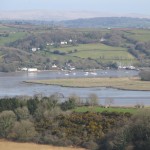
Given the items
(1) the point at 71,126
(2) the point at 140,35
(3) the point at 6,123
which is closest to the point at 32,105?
(3) the point at 6,123

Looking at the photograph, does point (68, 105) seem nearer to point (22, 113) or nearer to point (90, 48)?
point (22, 113)

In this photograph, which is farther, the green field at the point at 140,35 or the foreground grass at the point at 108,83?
the green field at the point at 140,35

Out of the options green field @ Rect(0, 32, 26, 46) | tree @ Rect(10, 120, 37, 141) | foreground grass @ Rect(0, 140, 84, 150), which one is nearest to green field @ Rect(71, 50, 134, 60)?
green field @ Rect(0, 32, 26, 46)

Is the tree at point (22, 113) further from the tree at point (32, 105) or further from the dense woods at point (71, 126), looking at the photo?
the tree at point (32, 105)

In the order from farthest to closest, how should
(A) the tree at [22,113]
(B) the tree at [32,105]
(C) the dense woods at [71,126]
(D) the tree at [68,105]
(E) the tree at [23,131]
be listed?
(D) the tree at [68,105] < (B) the tree at [32,105] < (A) the tree at [22,113] < (E) the tree at [23,131] < (C) the dense woods at [71,126]

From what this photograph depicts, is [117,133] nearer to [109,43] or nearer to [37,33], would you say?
[109,43]

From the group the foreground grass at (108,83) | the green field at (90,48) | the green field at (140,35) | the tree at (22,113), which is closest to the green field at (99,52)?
the green field at (90,48)

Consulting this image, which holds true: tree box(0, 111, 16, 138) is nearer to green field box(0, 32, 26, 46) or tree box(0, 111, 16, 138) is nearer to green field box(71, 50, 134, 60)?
green field box(71, 50, 134, 60)
